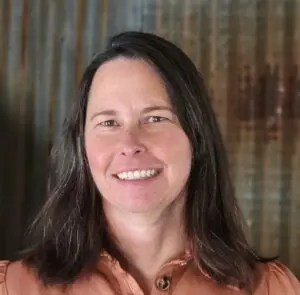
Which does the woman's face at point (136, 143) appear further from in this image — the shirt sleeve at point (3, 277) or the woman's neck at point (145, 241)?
the shirt sleeve at point (3, 277)

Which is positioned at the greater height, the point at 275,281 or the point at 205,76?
the point at 205,76

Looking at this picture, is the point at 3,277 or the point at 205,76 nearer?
the point at 3,277

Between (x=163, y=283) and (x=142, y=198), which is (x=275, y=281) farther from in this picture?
(x=142, y=198)

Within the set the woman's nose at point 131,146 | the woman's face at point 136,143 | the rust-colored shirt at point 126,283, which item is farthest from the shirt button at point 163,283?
the woman's nose at point 131,146

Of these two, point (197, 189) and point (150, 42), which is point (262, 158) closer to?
point (197, 189)

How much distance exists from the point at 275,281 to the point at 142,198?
340mm

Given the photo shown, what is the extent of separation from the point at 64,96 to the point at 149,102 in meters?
0.63

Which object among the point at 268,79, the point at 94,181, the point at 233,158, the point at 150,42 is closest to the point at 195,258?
the point at 94,181

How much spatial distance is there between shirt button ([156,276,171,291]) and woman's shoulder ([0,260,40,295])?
22 centimetres

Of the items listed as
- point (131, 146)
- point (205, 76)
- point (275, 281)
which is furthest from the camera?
point (205, 76)

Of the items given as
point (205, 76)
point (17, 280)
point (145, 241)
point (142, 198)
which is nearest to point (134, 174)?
point (142, 198)

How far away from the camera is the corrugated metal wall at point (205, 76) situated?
5.90ft

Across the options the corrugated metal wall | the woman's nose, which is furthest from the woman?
the corrugated metal wall

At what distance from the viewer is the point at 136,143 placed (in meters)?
1.21
